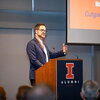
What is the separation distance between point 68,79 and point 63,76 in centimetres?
8

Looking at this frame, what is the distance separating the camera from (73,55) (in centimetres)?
513

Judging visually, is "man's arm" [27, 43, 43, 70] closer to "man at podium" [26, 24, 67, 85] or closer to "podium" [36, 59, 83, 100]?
"man at podium" [26, 24, 67, 85]

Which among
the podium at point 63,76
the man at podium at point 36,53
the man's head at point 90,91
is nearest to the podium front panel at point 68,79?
the podium at point 63,76

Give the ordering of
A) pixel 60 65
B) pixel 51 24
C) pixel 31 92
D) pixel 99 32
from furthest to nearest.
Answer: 1. pixel 51 24
2. pixel 99 32
3. pixel 60 65
4. pixel 31 92

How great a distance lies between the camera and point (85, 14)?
4.61 m

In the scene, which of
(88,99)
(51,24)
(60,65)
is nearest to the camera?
(88,99)

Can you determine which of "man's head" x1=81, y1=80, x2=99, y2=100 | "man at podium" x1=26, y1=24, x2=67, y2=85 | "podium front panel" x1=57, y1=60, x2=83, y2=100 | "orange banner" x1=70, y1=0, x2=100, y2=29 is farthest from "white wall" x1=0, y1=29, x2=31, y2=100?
"man's head" x1=81, y1=80, x2=99, y2=100

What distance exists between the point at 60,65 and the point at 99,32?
72.4 inches

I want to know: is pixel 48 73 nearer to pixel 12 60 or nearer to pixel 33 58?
pixel 33 58

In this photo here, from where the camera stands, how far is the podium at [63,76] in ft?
10.1

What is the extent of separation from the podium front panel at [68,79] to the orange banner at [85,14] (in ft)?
4.83

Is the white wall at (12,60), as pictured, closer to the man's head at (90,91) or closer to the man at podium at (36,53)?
the man at podium at (36,53)

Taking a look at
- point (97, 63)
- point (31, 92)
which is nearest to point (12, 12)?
point (97, 63)

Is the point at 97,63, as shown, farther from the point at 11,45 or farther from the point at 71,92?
the point at 71,92
